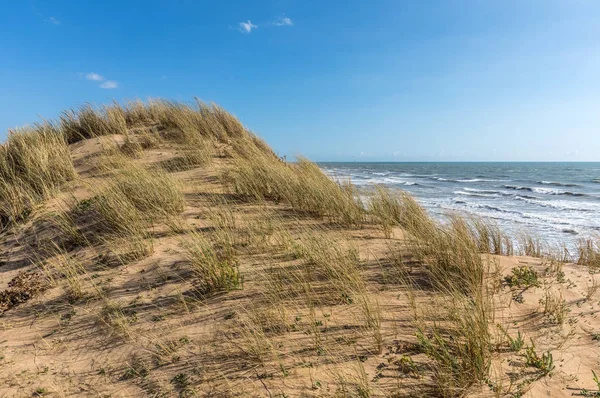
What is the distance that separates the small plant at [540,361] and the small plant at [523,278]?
132cm

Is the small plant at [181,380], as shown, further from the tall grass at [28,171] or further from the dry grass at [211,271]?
the tall grass at [28,171]

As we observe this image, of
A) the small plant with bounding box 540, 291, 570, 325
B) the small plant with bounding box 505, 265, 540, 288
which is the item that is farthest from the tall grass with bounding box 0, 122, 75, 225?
the small plant with bounding box 540, 291, 570, 325

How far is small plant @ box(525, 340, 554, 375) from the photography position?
2574 millimetres

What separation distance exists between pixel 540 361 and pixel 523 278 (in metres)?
1.60

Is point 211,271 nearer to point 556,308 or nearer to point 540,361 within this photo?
point 540,361

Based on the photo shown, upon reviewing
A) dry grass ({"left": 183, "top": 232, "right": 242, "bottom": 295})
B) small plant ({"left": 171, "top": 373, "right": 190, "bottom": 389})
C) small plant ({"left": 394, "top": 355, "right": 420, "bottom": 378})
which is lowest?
small plant ({"left": 171, "top": 373, "right": 190, "bottom": 389})

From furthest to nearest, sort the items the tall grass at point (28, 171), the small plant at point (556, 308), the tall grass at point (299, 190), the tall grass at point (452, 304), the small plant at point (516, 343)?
1. the tall grass at point (28, 171)
2. the tall grass at point (299, 190)
3. the small plant at point (556, 308)
4. the small plant at point (516, 343)
5. the tall grass at point (452, 304)

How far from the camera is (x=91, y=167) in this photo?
27.6 ft

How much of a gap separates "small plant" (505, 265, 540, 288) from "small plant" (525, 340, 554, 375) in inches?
52.0

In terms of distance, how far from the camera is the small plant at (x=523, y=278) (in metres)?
3.89

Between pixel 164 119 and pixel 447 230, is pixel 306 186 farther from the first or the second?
pixel 164 119

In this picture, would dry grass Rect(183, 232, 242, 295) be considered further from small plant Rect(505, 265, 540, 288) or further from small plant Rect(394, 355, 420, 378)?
small plant Rect(505, 265, 540, 288)

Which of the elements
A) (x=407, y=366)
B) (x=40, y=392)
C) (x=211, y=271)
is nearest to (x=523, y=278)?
(x=407, y=366)

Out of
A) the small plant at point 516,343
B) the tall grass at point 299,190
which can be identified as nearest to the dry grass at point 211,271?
the tall grass at point 299,190
